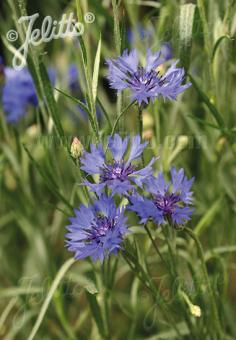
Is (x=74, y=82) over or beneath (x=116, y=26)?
beneath

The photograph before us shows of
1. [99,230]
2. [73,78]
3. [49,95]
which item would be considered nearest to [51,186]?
[49,95]

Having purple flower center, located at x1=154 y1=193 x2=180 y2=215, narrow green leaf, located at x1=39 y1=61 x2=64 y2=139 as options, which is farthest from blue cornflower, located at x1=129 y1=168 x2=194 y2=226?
narrow green leaf, located at x1=39 y1=61 x2=64 y2=139

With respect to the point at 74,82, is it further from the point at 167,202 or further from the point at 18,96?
the point at 167,202

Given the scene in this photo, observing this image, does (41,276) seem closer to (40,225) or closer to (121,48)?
(40,225)

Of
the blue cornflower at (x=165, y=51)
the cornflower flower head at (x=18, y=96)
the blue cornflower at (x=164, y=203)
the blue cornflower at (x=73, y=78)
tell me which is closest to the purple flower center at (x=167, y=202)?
the blue cornflower at (x=164, y=203)

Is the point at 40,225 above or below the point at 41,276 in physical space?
above

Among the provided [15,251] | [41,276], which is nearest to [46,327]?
[41,276]
